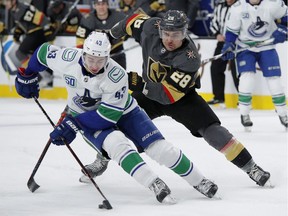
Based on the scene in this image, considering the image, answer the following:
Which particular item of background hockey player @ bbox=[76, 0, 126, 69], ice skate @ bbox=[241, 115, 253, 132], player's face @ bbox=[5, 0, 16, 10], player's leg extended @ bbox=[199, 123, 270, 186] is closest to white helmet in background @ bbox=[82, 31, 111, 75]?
player's leg extended @ bbox=[199, 123, 270, 186]

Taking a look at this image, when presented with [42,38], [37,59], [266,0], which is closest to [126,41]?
[42,38]

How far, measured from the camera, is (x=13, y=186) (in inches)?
174

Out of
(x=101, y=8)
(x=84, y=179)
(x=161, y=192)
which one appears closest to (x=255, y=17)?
(x=101, y=8)

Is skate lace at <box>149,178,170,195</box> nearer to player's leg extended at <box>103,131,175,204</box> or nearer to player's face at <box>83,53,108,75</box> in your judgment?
player's leg extended at <box>103,131,175,204</box>

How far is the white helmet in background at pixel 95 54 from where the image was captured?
3.92 meters

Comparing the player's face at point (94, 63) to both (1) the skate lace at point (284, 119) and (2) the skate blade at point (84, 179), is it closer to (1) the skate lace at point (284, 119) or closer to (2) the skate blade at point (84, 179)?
(2) the skate blade at point (84, 179)

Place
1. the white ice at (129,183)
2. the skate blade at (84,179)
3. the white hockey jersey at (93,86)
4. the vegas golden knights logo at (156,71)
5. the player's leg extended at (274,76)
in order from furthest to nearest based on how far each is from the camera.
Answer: the player's leg extended at (274,76)
the skate blade at (84,179)
the vegas golden knights logo at (156,71)
the white hockey jersey at (93,86)
the white ice at (129,183)

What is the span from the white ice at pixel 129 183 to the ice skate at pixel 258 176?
44mm

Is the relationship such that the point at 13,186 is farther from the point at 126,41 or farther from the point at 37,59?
the point at 126,41

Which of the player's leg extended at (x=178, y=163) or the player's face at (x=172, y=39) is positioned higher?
the player's face at (x=172, y=39)

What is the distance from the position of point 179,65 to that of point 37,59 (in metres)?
0.74

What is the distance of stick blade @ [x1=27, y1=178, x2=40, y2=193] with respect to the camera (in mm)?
4289

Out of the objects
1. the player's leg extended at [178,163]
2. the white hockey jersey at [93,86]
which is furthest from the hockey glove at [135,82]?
the player's leg extended at [178,163]

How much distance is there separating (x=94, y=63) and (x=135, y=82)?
40 cm
